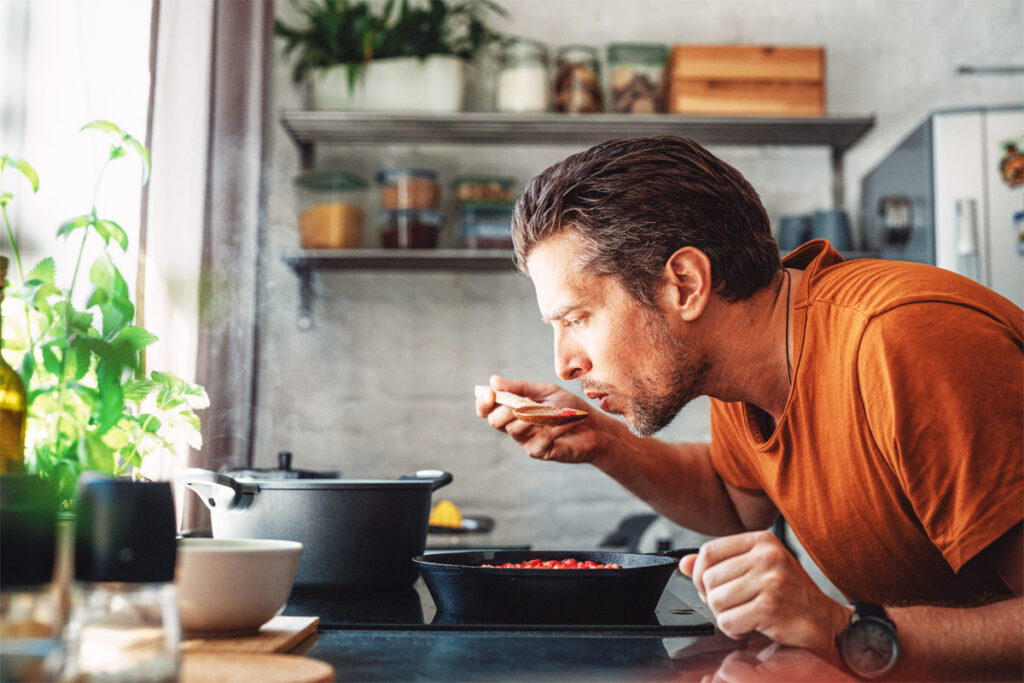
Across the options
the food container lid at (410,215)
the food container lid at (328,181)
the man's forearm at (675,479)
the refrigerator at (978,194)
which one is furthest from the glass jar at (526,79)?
the man's forearm at (675,479)

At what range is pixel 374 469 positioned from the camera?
304cm

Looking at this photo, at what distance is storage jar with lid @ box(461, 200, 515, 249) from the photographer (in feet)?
9.38

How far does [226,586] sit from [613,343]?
721 millimetres

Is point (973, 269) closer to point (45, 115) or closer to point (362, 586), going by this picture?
point (362, 586)

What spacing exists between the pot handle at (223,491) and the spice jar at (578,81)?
210cm

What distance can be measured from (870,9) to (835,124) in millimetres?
622

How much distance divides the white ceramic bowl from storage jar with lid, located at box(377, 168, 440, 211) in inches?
86.1

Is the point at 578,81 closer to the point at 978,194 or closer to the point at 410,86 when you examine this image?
the point at 410,86

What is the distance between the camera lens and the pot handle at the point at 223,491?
36.5 inches

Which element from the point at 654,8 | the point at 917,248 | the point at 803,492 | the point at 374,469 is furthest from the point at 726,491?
the point at 654,8

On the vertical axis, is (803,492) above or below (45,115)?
below

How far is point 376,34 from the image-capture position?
9.58 ft

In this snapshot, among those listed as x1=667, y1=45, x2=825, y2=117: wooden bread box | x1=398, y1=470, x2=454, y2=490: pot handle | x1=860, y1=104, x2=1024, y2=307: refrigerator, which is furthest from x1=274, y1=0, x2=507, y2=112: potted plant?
x1=398, y1=470, x2=454, y2=490: pot handle

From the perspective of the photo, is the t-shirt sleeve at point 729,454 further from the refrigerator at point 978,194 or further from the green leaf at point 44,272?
the refrigerator at point 978,194
